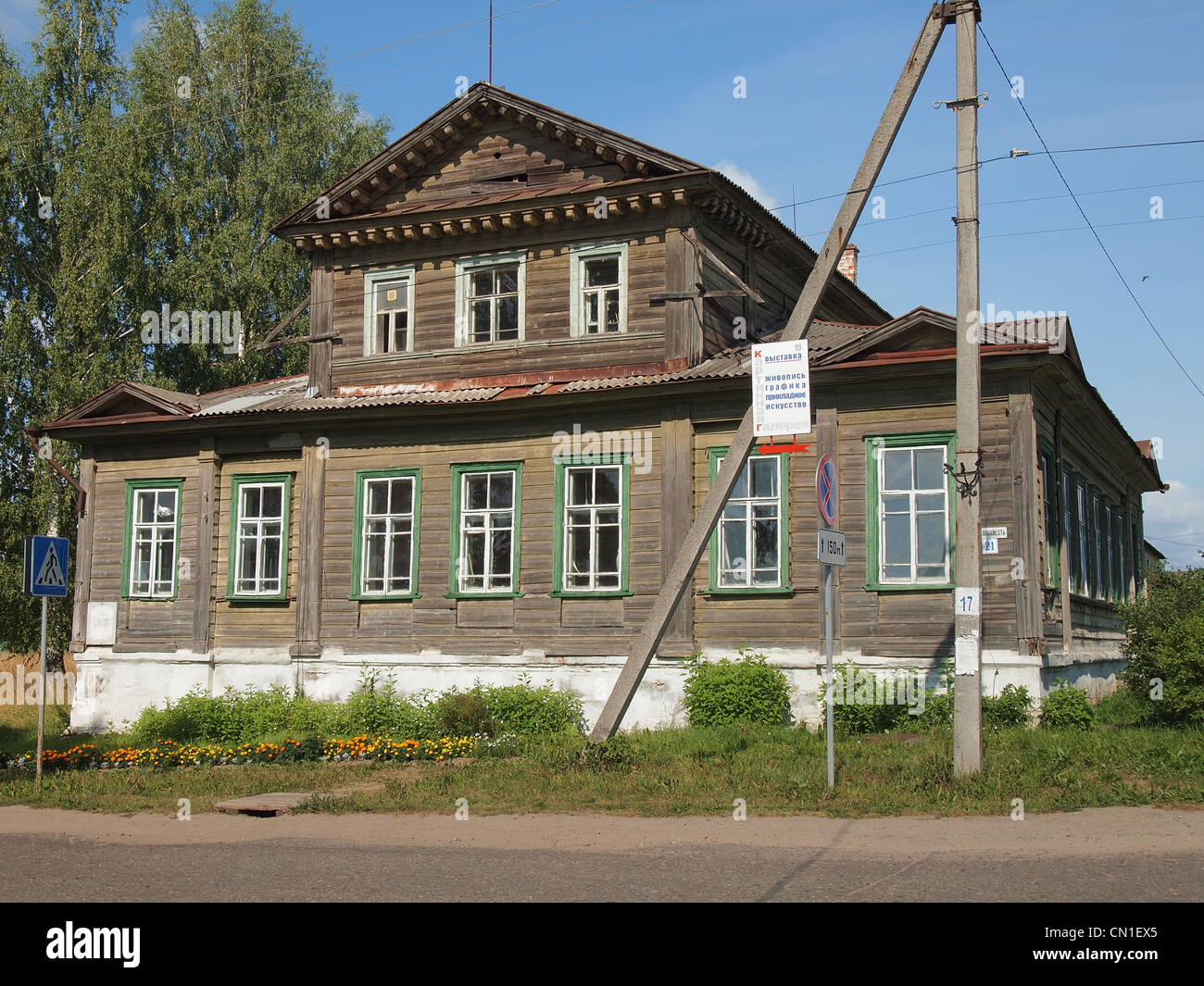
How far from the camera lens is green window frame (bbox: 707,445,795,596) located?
17062mm

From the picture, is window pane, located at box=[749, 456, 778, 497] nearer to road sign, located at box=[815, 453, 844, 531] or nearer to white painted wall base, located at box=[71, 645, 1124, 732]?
white painted wall base, located at box=[71, 645, 1124, 732]

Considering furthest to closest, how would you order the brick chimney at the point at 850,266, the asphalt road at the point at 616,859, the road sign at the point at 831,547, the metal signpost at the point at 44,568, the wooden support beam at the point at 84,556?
the brick chimney at the point at 850,266 → the wooden support beam at the point at 84,556 → the metal signpost at the point at 44,568 → the road sign at the point at 831,547 → the asphalt road at the point at 616,859

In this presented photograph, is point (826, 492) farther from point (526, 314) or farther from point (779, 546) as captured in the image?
point (526, 314)

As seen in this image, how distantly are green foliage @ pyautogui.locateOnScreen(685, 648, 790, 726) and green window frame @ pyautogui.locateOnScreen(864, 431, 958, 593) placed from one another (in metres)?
1.85

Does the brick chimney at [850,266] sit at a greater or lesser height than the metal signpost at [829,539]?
greater

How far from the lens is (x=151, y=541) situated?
21375 mm

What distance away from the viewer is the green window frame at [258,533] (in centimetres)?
2027

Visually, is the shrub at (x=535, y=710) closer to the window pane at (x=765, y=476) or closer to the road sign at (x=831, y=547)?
the window pane at (x=765, y=476)

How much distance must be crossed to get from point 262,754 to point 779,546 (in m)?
7.57

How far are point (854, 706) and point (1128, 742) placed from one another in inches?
146

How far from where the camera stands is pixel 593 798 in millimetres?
11547

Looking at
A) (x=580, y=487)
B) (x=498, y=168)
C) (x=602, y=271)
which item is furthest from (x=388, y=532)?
(x=498, y=168)

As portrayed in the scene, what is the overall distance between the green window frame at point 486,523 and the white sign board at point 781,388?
7.26 metres

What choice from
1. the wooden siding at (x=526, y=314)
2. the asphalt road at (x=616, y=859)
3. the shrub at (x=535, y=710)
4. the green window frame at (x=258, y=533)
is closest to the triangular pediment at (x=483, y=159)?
the wooden siding at (x=526, y=314)
